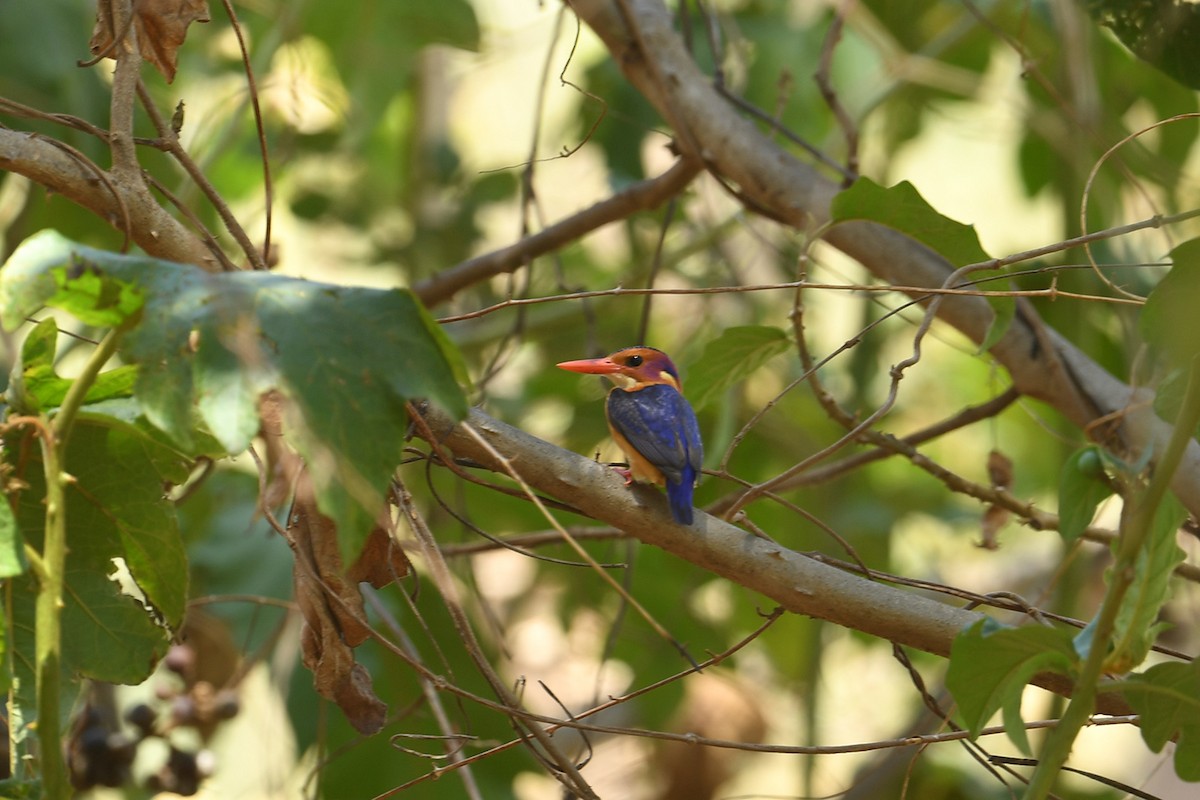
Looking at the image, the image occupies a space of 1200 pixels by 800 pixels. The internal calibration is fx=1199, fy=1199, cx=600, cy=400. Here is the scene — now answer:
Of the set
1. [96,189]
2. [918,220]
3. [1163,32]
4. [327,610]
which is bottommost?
[327,610]

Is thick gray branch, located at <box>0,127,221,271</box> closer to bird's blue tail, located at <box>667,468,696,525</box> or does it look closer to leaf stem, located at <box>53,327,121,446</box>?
leaf stem, located at <box>53,327,121,446</box>

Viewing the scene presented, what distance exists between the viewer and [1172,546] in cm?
117

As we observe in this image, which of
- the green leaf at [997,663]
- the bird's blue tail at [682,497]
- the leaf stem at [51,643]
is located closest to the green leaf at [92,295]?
the leaf stem at [51,643]

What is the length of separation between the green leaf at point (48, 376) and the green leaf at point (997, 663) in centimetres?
87

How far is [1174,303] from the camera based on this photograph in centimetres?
141

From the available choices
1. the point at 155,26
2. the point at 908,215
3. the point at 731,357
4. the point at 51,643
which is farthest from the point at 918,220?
the point at 51,643

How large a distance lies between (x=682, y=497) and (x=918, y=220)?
577 mm

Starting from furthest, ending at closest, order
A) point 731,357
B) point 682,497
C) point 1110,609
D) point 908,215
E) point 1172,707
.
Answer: point 731,357 → point 908,215 → point 682,497 → point 1172,707 → point 1110,609

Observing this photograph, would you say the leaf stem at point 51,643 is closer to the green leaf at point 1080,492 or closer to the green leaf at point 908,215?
the green leaf at point 1080,492

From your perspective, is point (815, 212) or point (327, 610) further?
point (815, 212)

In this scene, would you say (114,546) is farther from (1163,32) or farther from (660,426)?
(1163,32)

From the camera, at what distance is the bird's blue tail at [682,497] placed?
1.36 metres

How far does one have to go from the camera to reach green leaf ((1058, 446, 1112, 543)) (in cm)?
126

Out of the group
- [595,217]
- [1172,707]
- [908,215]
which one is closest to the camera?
[1172,707]
